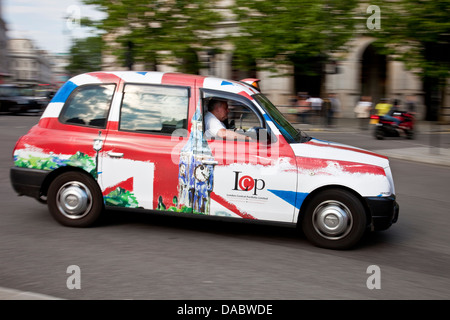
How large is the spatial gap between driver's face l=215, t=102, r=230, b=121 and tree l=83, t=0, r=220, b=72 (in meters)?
21.9

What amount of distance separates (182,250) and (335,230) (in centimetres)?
156

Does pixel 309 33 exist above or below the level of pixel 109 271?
above

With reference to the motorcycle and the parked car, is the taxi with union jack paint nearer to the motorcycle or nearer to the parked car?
the motorcycle

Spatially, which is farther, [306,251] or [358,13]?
[358,13]

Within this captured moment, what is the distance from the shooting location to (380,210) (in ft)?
18.6

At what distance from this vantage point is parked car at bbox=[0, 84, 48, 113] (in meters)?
33.2

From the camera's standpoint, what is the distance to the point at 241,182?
5.79 m

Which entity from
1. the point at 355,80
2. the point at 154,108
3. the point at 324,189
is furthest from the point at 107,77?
the point at 355,80

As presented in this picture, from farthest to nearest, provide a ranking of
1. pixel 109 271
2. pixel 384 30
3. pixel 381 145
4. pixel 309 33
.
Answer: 1. pixel 309 33
2. pixel 384 30
3. pixel 381 145
4. pixel 109 271

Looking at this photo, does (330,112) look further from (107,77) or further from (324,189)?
(324,189)

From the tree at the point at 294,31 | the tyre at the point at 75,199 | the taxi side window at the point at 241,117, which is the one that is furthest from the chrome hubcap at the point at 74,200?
the tree at the point at 294,31
